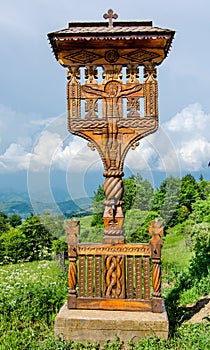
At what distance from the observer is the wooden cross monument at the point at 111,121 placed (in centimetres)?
486

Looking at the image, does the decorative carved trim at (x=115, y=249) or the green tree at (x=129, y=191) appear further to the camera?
the green tree at (x=129, y=191)

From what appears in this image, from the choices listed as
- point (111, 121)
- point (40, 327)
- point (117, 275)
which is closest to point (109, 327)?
point (117, 275)

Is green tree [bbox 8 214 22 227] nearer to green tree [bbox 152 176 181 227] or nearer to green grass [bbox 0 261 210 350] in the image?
green tree [bbox 152 176 181 227]

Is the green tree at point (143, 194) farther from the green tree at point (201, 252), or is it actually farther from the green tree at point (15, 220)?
the green tree at point (15, 220)

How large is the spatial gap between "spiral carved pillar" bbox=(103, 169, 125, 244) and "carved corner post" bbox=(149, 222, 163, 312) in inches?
15.9

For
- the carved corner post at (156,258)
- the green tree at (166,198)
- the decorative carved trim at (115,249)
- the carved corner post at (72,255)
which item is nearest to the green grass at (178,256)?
the green tree at (166,198)

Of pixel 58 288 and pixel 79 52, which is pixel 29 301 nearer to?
pixel 58 288

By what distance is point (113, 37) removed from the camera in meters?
4.84

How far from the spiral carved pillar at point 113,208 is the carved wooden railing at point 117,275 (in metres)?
0.14

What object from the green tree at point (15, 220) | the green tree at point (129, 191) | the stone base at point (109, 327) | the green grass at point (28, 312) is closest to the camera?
the stone base at point (109, 327)

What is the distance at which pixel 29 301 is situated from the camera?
5.75 m

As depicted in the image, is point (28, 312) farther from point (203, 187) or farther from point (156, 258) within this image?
point (203, 187)

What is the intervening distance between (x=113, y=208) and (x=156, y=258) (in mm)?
833

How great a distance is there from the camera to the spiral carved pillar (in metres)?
4.94
